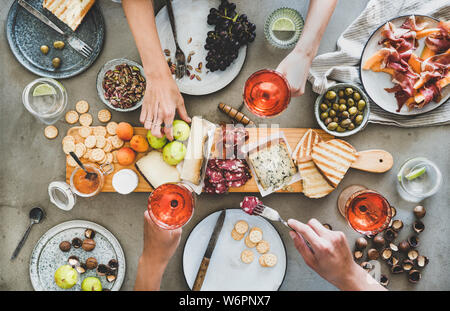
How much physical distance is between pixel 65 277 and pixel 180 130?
2.44ft

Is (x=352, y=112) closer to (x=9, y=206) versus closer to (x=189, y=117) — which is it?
(x=189, y=117)

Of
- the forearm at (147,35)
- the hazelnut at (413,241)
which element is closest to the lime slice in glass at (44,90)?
the forearm at (147,35)

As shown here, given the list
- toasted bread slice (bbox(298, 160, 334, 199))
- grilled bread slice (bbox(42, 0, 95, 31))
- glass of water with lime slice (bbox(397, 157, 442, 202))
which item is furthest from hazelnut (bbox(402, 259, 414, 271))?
grilled bread slice (bbox(42, 0, 95, 31))

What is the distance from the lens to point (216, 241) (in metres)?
1.23

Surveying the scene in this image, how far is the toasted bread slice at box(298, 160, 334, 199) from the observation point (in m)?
1.21

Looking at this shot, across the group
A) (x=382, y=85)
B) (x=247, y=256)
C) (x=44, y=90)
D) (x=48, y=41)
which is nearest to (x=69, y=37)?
(x=48, y=41)

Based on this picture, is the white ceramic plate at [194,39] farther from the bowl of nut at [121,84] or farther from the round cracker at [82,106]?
the round cracker at [82,106]

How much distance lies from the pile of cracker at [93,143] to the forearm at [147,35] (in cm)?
30

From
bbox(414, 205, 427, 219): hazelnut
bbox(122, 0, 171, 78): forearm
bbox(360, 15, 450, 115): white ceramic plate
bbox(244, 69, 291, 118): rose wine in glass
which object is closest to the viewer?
bbox(244, 69, 291, 118): rose wine in glass

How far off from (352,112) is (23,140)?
1.36 metres

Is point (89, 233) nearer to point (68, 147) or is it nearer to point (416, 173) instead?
point (68, 147)

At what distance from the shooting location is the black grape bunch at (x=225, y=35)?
1.16 meters

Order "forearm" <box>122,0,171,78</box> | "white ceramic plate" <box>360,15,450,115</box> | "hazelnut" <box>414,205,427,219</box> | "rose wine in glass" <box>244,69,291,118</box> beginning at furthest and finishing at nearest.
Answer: "hazelnut" <box>414,205,427,219</box> < "white ceramic plate" <box>360,15,450,115</box> < "forearm" <box>122,0,171,78</box> < "rose wine in glass" <box>244,69,291,118</box>

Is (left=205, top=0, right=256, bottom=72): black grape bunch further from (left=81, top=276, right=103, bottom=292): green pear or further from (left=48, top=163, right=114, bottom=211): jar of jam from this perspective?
(left=81, top=276, right=103, bottom=292): green pear
